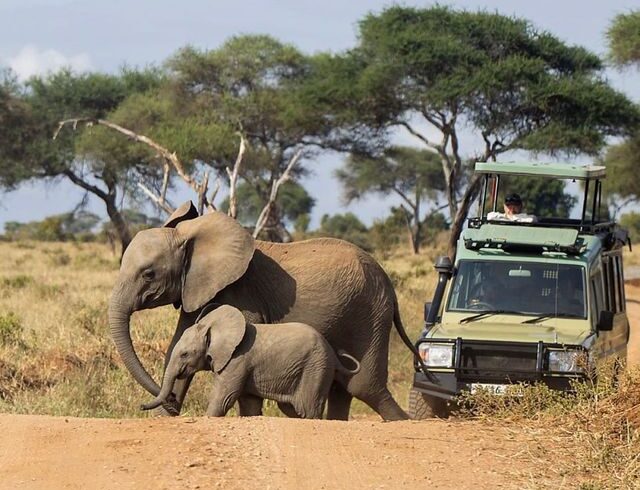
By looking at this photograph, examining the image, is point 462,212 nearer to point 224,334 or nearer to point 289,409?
point 289,409

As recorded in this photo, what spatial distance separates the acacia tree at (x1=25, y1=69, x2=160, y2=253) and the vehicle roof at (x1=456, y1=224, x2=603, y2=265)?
22.5 m

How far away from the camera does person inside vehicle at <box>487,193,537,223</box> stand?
39.1 ft

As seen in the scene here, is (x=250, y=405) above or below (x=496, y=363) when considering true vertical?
below

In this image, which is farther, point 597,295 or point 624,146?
point 624,146

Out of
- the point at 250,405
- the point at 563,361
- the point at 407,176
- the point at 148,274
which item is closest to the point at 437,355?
the point at 563,361

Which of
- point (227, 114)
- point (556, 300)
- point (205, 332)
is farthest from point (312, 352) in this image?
point (227, 114)

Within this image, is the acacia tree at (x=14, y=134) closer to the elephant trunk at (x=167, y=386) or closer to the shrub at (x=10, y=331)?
the shrub at (x=10, y=331)

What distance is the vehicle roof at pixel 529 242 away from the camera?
1116 cm

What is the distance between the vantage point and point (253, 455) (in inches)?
263

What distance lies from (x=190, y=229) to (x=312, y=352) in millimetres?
1414

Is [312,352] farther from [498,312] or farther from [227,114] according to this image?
[227,114]

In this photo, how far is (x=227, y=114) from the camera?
3406 centimetres

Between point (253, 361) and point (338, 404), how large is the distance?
4.76 ft

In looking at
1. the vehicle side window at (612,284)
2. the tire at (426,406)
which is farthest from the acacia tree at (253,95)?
the tire at (426,406)
